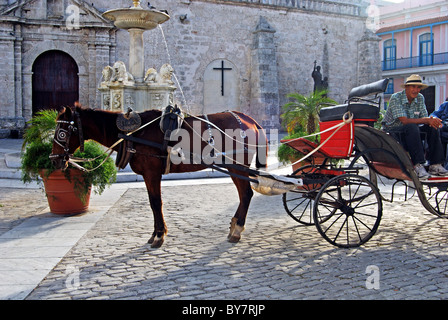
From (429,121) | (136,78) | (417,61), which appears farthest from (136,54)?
(417,61)

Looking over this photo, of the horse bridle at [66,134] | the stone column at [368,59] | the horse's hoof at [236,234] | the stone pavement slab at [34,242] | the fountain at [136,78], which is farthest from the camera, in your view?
the stone column at [368,59]

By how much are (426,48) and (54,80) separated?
2816cm

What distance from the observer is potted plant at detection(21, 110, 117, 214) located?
7.03 metres

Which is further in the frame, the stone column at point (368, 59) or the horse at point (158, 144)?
the stone column at point (368, 59)

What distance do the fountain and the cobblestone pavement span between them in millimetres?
5589

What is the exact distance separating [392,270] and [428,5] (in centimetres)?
3743

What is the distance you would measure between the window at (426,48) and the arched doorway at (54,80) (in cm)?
2610

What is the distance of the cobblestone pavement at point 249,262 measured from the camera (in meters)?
4.03

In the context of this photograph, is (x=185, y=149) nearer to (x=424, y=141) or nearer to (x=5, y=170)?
(x=424, y=141)

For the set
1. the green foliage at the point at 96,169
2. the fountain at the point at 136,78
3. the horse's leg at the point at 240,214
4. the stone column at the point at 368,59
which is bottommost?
the horse's leg at the point at 240,214

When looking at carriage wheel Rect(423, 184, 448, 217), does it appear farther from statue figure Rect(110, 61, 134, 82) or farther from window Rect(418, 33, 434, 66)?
window Rect(418, 33, 434, 66)

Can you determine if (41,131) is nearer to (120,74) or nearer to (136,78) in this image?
(120,74)

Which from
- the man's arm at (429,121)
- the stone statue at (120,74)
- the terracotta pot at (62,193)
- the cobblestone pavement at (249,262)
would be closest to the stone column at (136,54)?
the stone statue at (120,74)

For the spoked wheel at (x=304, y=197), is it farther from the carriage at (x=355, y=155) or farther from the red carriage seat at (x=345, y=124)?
the red carriage seat at (x=345, y=124)
